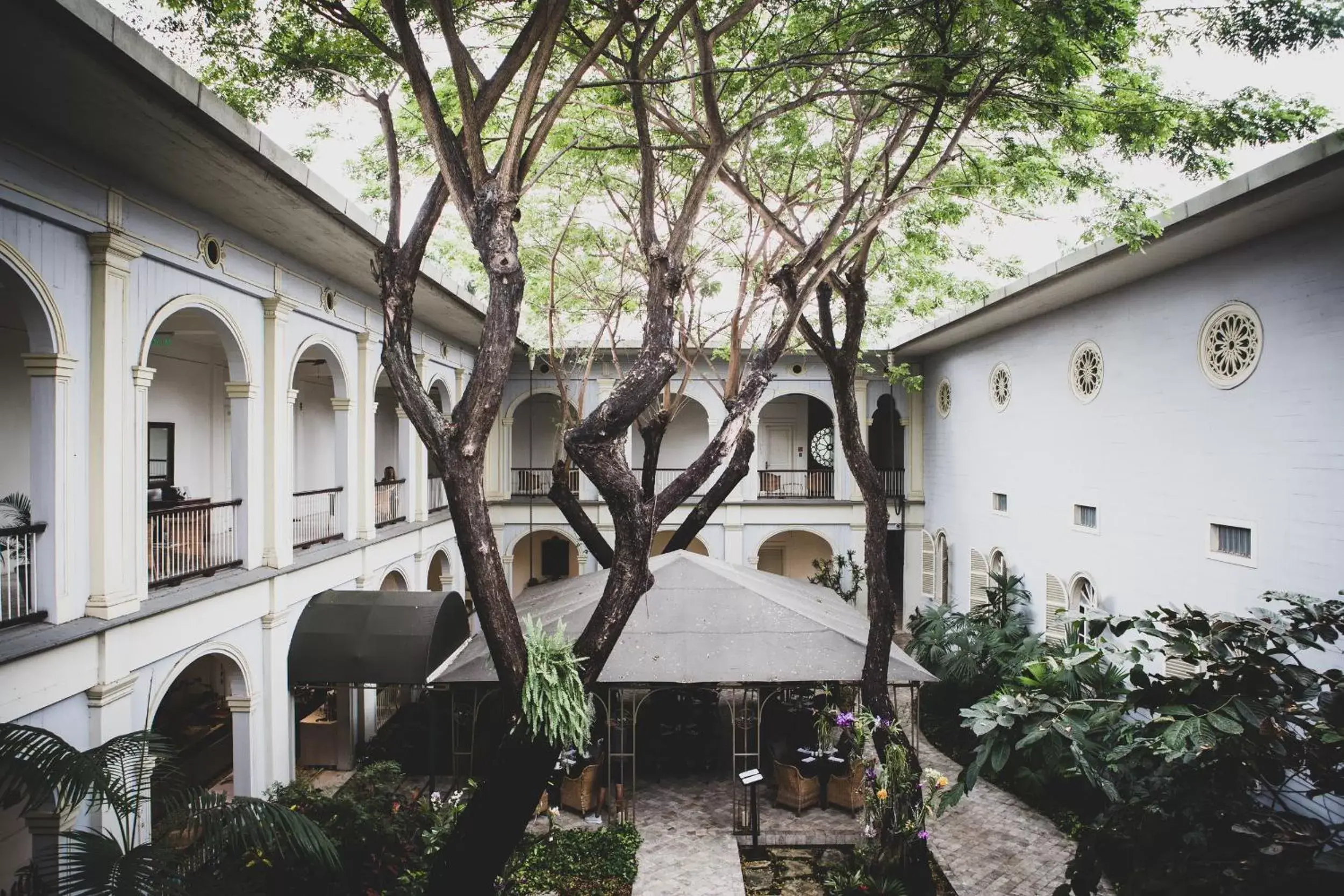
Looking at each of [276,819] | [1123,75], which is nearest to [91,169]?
[276,819]

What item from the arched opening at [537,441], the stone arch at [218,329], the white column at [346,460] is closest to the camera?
the stone arch at [218,329]

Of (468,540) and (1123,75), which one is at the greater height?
(1123,75)

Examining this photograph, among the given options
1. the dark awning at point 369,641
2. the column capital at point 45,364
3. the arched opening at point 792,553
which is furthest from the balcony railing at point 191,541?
the arched opening at point 792,553

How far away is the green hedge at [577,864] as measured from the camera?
7.19m

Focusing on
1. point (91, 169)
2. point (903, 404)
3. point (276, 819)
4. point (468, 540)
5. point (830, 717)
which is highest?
point (91, 169)

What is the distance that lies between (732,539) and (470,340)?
23.6ft

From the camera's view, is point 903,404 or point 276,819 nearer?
point 276,819

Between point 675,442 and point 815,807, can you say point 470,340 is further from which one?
point 815,807

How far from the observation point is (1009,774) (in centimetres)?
984

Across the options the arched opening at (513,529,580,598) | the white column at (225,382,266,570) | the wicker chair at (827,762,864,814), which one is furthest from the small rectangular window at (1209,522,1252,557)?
the arched opening at (513,529,580,598)

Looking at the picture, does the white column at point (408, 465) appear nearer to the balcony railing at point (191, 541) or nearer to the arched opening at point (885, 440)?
the balcony railing at point (191, 541)

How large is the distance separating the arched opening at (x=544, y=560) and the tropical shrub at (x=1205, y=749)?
17.2 m

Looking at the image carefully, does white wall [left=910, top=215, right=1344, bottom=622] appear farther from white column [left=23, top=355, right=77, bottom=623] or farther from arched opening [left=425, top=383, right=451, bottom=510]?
white column [left=23, top=355, right=77, bottom=623]

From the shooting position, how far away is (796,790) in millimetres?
8922
